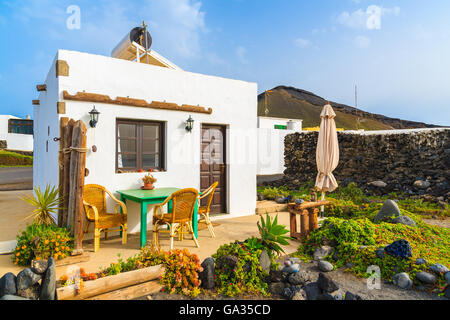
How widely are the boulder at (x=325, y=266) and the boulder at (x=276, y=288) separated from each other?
75 centimetres

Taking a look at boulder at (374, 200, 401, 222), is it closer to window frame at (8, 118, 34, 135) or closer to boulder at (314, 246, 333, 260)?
boulder at (314, 246, 333, 260)

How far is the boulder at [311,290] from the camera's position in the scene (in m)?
2.97

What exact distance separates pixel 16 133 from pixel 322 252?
33323 millimetres

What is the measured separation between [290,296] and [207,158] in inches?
164

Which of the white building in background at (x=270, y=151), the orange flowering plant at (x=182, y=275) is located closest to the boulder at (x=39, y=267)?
the orange flowering plant at (x=182, y=275)

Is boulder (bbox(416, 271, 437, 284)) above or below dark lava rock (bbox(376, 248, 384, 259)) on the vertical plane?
below

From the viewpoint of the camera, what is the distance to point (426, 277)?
3.20 metres

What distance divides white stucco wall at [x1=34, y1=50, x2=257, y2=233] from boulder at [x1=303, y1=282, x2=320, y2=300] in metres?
3.67


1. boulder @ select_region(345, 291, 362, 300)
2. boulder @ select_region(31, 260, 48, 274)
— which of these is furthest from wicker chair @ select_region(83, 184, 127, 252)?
boulder @ select_region(345, 291, 362, 300)

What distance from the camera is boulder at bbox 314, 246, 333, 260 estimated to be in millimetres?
4121

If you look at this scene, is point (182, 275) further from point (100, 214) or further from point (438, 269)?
point (438, 269)

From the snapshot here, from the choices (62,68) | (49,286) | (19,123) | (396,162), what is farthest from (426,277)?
(19,123)
